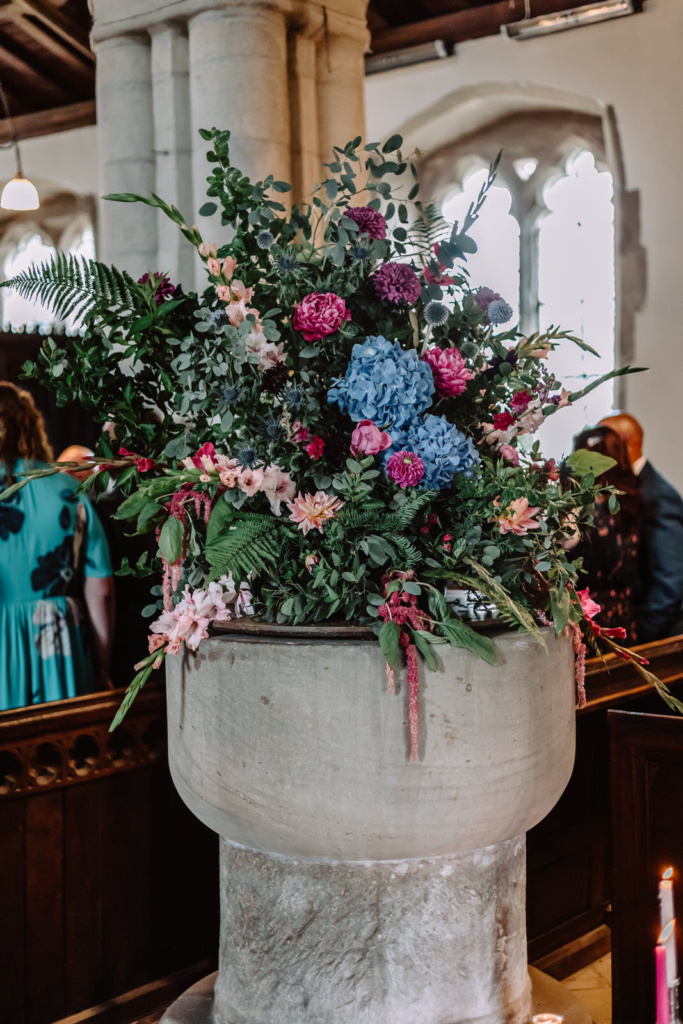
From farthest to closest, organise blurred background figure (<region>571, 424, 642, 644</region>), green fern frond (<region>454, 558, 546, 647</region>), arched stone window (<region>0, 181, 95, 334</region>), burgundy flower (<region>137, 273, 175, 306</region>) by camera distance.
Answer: arched stone window (<region>0, 181, 95, 334</region>)
blurred background figure (<region>571, 424, 642, 644</region>)
burgundy flower (<region>137, 273, 175, 306</region>)
green fern frond (<region>454, 558, 546, 647</region>)

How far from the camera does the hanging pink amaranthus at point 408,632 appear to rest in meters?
1.60

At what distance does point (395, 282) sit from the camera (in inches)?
67.0

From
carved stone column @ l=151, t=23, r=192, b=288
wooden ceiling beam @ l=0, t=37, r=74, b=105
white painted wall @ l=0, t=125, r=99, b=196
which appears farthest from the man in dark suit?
white painted wall @ l=0, t=125, r=99, b=196

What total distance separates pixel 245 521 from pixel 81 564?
1823mm

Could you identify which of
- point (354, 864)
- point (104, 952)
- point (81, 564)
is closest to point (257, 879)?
point (354, 864)

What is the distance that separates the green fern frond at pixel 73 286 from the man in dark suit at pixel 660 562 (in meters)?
2.90

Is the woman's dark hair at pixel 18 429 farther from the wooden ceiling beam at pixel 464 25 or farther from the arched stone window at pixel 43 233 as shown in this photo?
the arched stone window at pixel 43 233

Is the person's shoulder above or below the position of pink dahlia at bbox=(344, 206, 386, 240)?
below

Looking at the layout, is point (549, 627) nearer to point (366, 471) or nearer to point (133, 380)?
point (366, 471)

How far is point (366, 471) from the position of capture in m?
1.66

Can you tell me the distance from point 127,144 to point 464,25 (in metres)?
4.39

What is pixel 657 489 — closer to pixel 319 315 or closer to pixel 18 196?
pixel 319 315

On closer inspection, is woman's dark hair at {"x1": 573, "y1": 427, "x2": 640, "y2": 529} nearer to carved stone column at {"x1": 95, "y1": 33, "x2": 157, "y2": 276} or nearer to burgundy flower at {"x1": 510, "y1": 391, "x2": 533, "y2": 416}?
carved stone column at {"x1": 95, "y1": 33, "x2": 157, "y2": 276}

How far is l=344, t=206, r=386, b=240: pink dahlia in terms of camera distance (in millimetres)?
1720
